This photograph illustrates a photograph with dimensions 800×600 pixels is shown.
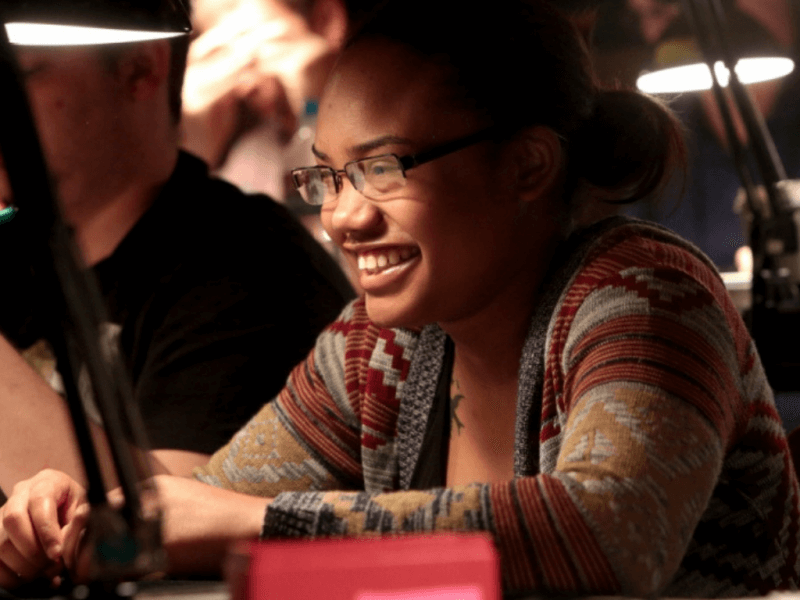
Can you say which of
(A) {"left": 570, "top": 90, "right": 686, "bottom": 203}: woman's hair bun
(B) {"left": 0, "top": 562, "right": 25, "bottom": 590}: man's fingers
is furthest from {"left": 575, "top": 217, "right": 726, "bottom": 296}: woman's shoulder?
(B) {"left": 0, "top": 562, "right": 25, "bottom": 590}: man's fingers

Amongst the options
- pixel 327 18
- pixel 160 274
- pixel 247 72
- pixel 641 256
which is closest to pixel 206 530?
pixel 641 256

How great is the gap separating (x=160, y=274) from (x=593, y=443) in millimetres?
1229

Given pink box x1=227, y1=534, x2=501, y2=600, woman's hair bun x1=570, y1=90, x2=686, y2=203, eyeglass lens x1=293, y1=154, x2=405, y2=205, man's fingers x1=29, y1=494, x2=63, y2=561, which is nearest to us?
pink box x1=227, y1=534, x2=501, y2=600

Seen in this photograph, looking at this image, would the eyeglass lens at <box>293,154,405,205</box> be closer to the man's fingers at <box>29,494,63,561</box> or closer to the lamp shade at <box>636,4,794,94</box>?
the man's fingers at <box>29,494,63,561</box>

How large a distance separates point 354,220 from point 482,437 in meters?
0.38

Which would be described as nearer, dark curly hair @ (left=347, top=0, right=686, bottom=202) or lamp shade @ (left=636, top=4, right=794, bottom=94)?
dark curly hair @ (left=347, top=0, right=686, bottom=202)

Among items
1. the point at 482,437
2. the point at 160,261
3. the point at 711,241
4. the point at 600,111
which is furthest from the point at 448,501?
the point at 711,241

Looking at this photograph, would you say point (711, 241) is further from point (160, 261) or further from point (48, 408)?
point (48, 408)

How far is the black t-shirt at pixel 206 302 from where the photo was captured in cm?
171

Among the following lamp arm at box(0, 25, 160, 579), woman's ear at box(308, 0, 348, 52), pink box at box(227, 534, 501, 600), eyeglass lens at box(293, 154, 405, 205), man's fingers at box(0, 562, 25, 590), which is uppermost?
woman's ear at box(308, 0, 348, 52)

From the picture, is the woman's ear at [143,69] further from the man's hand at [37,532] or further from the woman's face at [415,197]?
the man's hand at [37,532]

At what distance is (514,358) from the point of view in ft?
4.35

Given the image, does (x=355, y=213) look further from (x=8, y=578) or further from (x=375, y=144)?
(x=8, y=578)

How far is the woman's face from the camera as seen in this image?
120 cm
